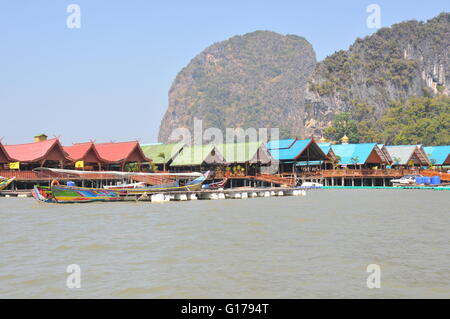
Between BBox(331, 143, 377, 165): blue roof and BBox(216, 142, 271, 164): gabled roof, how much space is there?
1476 cm

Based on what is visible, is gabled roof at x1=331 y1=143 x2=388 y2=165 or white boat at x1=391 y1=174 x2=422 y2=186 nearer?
white boat at x1=391 y1=174 x2=422 y2=186

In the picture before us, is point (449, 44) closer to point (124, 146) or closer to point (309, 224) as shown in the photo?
point (124, 146)

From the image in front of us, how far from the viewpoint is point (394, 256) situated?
50.4 feet

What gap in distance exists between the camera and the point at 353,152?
73250 millimetres

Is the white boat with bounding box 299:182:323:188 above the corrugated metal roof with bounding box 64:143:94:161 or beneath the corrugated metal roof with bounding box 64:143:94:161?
beneath

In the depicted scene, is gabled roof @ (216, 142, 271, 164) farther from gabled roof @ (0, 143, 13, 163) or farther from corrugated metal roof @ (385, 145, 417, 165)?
gabled roof @ (0, 143, 13, 163)

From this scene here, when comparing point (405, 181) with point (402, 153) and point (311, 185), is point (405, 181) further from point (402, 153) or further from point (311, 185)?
point (402, 153)

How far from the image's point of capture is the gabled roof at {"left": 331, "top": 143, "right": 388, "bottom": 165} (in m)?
70.8

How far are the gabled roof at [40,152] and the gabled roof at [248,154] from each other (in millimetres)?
19636

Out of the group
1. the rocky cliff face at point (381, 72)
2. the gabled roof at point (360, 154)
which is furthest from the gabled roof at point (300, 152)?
the rocky cliff face at point (381, 72)

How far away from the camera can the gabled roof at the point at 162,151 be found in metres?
67.1

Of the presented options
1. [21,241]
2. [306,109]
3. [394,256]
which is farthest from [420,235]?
[306,109]

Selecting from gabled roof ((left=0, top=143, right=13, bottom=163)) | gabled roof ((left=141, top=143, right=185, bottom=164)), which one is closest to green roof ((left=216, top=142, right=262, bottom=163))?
gabled roof ((left=141, top=143, right=185, bottom=164))

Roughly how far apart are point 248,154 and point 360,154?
18084mm
